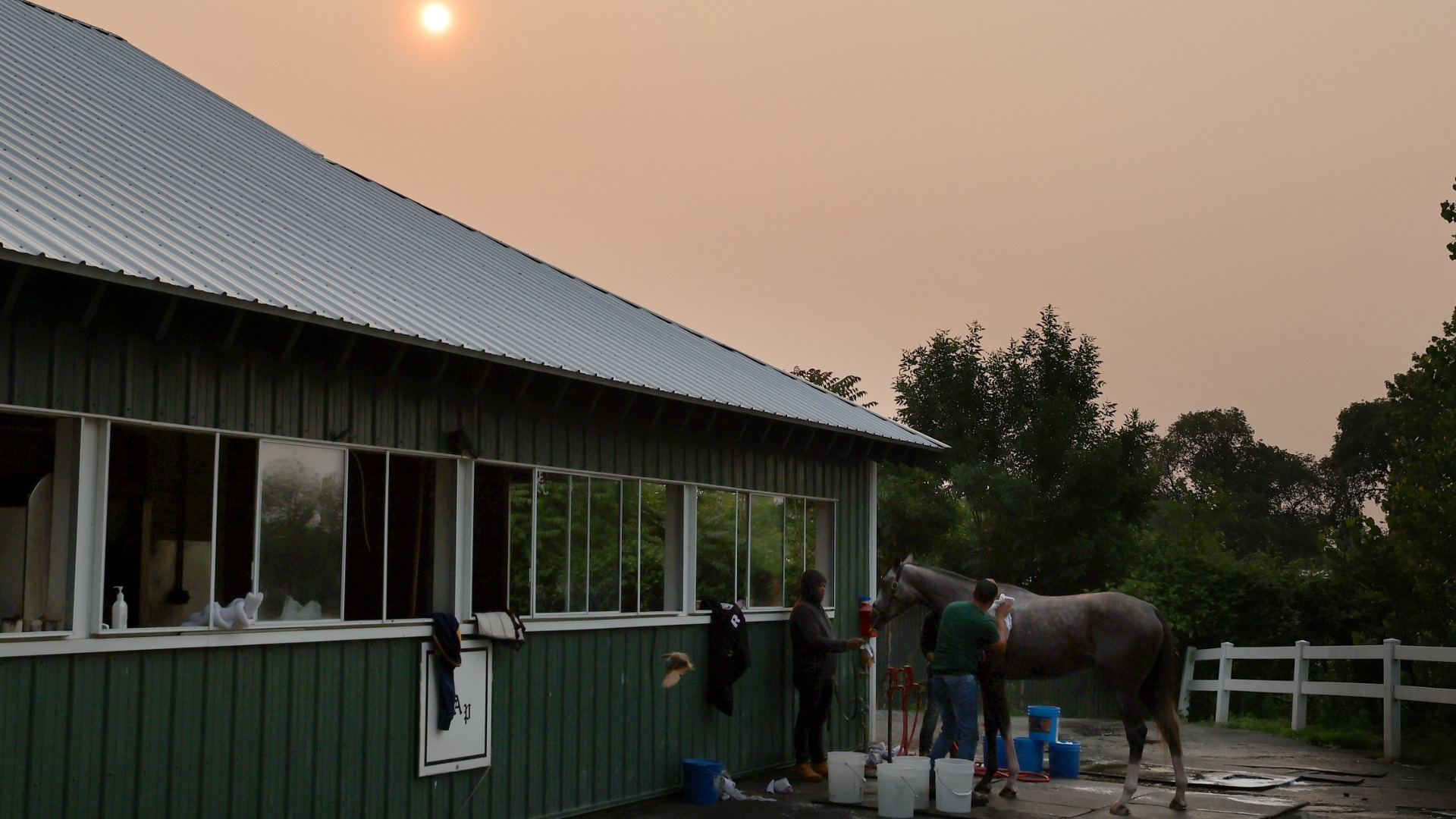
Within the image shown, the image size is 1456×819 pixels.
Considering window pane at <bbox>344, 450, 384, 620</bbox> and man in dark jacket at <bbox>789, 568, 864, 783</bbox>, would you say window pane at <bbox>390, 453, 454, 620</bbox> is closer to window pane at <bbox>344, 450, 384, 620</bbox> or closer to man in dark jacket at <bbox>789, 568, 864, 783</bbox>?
window pane at <bbox>344, 450, 384, 620</bbox>

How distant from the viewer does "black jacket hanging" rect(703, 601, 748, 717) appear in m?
11.6

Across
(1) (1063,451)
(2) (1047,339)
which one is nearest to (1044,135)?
(1) (1063,451)

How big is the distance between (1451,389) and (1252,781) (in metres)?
7.26

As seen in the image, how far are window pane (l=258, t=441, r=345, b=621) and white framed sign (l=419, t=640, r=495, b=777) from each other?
0.91 meters

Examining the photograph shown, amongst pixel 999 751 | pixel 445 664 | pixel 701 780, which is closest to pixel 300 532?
pixel 445 664

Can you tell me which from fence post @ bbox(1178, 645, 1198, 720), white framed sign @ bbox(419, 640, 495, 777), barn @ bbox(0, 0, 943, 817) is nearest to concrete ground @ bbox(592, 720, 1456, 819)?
barn @ bbox(0, 0, 943, 817)

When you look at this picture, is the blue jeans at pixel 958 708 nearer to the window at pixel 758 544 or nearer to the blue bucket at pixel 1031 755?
the blue bucket at pixel 1031 755

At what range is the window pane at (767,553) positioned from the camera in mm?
12797

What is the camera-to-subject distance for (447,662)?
886 cm

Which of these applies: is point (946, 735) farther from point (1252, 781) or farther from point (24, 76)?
point (24, 76)

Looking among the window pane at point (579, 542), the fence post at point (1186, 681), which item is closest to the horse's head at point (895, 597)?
the window pane at point (579, 542)

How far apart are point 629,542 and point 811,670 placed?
228 centimetres

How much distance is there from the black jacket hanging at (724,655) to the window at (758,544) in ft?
1.39

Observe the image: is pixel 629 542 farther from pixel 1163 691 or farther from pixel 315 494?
pixel 1163 691
